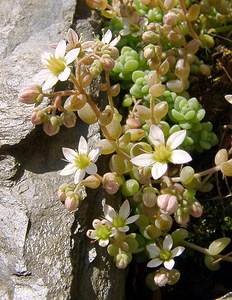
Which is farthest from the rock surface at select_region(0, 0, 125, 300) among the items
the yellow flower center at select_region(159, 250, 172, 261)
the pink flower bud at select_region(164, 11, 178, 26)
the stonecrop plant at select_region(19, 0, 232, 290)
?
the pink flower bud at select_region(164, 11, 178, 26)

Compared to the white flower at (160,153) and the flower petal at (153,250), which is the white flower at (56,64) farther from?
the flower petal at (153,250)

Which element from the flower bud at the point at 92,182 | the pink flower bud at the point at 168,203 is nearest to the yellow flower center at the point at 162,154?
the pink flower bud at the point at 168,203

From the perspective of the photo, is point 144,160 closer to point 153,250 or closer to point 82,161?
point 82,161

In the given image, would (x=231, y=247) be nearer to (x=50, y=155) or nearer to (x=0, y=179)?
(x=50, y=155)

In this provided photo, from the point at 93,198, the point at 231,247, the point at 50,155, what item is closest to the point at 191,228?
the point at 231,247

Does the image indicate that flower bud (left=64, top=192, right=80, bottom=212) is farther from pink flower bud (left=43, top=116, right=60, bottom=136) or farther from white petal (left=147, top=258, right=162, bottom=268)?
white petal (left=147, top=258, right=162, bottom=268)

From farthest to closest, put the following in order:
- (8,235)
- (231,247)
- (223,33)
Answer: (223,33)
(231,247)
(8,235)

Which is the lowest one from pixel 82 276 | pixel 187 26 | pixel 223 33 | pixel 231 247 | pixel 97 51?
pixel 231 247

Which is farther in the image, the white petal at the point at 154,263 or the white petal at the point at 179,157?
the white petal at the point at 154,263
